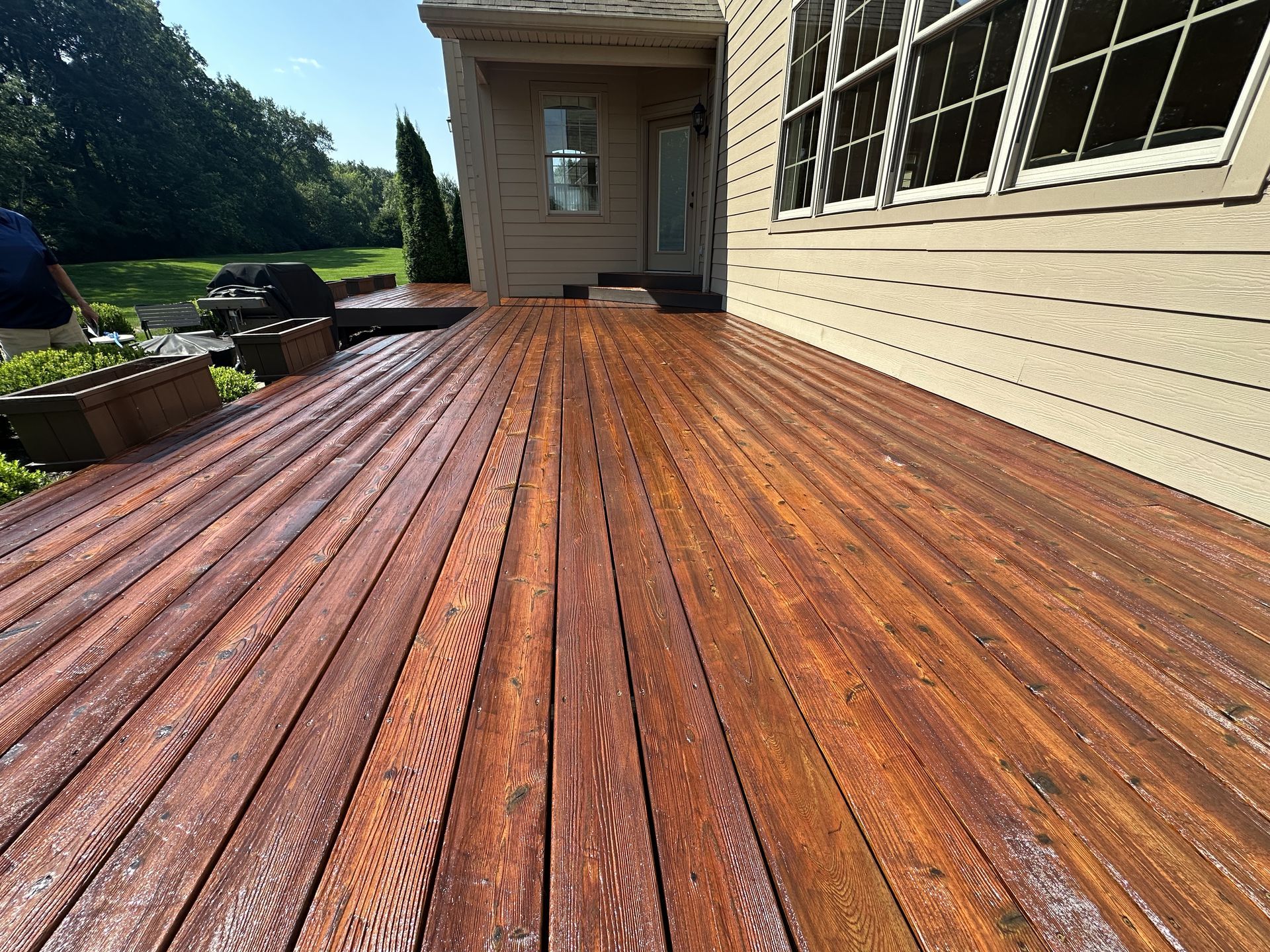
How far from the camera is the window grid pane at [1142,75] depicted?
154cm

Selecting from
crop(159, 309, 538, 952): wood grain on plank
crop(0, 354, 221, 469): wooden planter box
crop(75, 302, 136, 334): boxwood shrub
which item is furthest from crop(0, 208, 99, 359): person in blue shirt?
crop(159, 309, 538, 952): wood grain on plank

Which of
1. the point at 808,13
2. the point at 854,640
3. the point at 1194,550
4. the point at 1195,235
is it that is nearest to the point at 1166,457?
the point at 1194,550

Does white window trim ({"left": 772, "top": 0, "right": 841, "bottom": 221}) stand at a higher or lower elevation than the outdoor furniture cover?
higher

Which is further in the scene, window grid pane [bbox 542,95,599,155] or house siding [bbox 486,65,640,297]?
window grid pane [bbox 542,95,599,155]

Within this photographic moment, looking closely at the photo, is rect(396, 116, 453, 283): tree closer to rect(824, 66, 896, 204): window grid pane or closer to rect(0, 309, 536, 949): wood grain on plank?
rect(824, 66, 896, 204): window grid pane

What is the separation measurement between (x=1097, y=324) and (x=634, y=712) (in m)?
2.27

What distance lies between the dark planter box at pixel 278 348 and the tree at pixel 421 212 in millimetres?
7415

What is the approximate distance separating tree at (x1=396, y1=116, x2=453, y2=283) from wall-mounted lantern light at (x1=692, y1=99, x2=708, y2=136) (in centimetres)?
609

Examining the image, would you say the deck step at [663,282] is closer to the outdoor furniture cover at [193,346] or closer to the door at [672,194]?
the door at [672,194]

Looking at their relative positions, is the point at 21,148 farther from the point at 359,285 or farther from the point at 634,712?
the point at 634,712

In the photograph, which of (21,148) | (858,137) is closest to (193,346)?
(858,137)

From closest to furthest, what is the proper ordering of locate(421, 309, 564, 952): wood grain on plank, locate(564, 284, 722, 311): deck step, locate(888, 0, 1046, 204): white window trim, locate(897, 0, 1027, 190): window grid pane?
locate(421, 309, 564, 952): wood grain on plank → locate(888, 0, 1046, 204): white window trim → locate(897, 0, 1027, 190): window grid pane → locate(564, 284, 722, 311): deck step

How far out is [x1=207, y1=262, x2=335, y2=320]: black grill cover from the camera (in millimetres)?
5184

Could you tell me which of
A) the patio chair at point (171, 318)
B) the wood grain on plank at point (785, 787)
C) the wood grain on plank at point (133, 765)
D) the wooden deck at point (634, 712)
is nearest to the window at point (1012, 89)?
the wooden deck at point (634, 712)
